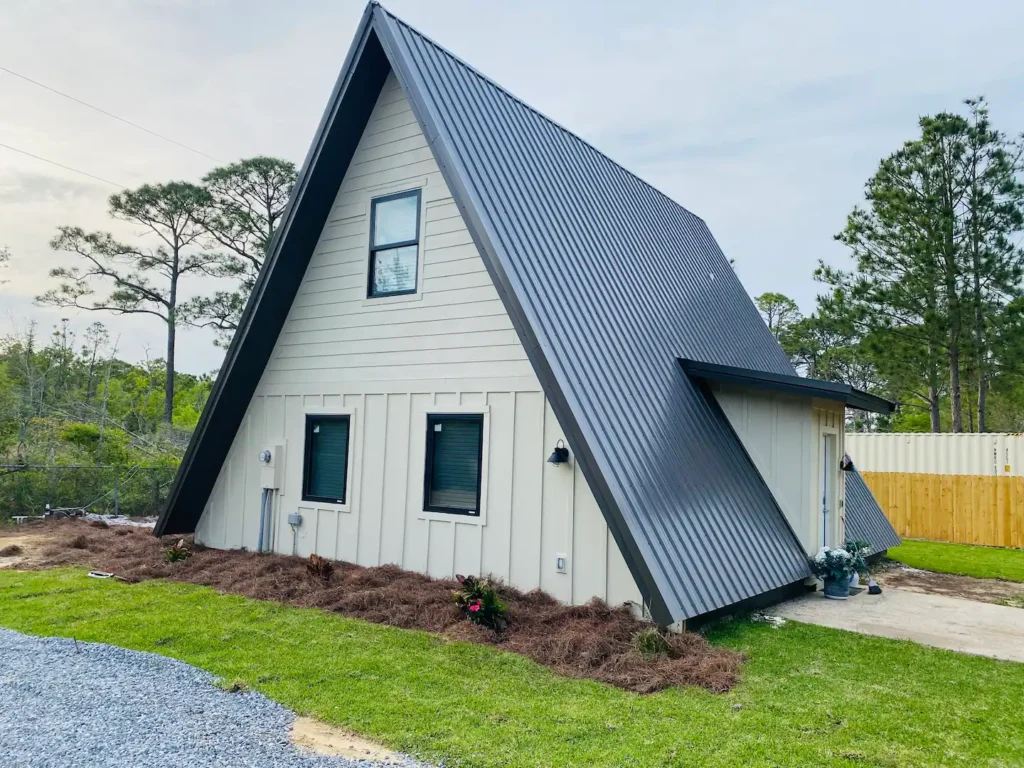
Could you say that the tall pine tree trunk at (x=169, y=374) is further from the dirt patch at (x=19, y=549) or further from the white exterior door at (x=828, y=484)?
the white exterior door at (x=828, y=484)

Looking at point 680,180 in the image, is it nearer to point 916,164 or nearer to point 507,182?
point 916,164

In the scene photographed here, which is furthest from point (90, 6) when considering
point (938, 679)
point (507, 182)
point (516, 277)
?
point (938, 679)

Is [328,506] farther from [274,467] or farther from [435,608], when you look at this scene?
[435,608]

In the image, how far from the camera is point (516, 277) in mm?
6926

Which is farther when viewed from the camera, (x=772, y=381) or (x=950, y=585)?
(x=950, y=585)

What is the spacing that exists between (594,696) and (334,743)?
5.79 ft

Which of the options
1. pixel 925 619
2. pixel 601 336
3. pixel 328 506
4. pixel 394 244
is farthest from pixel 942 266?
pixel 328 506

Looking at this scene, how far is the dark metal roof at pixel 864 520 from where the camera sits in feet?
36.6

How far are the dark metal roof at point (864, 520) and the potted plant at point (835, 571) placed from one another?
248 centimetres

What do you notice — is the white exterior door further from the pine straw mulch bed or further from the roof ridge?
the roof ridge

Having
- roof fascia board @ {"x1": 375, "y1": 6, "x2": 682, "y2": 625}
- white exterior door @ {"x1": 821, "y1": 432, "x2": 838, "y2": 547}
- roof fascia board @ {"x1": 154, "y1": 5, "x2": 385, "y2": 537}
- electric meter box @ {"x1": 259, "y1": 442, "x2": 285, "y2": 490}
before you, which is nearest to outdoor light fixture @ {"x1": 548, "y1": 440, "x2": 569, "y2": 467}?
roof fascia board @ {"x1": 375, "y1": 6, "x2": 682, "y2": 625}

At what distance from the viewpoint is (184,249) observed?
88.6 feet

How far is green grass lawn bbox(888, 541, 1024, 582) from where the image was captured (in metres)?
11.1

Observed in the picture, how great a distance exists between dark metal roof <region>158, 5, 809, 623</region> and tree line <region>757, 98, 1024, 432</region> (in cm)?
1136
